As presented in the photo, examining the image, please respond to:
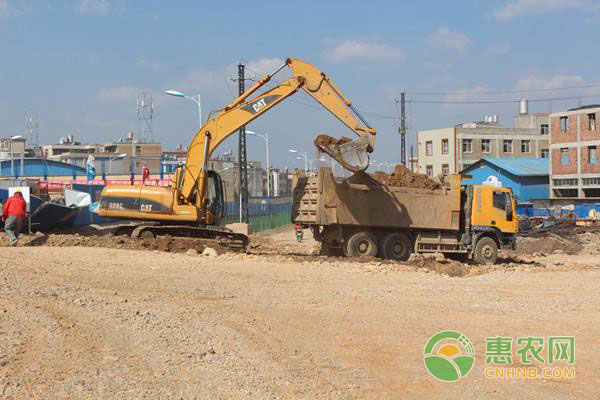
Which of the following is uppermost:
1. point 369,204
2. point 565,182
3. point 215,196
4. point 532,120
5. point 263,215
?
point 532,120

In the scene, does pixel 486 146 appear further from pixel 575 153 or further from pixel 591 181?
pixel 591 181

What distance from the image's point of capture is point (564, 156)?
6619cm

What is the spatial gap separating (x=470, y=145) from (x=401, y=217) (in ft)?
218

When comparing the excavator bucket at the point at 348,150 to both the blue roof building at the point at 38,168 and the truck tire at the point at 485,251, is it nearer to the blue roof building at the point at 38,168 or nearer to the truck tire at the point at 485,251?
the truck tire at the point at 485,251

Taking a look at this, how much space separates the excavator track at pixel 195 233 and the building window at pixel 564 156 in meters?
51.5

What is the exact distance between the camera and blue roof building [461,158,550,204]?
67.6m

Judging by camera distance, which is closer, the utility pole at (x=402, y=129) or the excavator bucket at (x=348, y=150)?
the excavator bucket at (x=348, y=150)

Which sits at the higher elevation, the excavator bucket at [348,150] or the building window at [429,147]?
the building window at [429,147]

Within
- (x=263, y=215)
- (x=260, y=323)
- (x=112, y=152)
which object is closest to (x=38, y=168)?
(x=263, y=215)

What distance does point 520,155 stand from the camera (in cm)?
8888

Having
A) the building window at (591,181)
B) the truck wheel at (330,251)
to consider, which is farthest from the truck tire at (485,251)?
the building window at (591,181)

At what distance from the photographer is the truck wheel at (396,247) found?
2167 cm

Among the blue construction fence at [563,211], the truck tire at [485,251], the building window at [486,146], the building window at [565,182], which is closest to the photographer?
the truck tire at [485,251]

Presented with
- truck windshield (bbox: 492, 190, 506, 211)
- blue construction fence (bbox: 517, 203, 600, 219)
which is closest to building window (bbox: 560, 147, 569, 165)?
blue construction fence (bbox: 517, 203, 600, 219)
